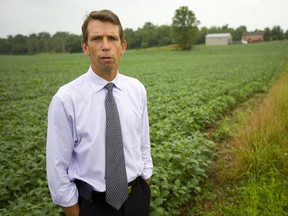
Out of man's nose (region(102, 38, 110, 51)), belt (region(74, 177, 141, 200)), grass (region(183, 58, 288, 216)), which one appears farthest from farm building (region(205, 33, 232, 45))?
belt (region(74, 177, 141, 200))

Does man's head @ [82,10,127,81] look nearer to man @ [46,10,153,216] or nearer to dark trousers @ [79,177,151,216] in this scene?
man @ [46,10,153,216]

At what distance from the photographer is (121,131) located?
7.25 feet

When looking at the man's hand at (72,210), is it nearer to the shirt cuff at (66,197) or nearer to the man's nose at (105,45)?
the shirt cuff at (66,197)

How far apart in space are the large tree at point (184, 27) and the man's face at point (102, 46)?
73.4 meters

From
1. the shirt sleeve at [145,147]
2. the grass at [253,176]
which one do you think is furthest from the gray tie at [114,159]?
the grass at [253,176]

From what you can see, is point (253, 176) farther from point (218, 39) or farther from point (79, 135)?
point (218, 39)

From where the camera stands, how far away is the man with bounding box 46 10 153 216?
200 cm

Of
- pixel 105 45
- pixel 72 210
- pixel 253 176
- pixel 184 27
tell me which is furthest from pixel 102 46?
pixel 184 27

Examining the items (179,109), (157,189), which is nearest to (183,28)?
(179,109)

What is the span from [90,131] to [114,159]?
12.2 inches

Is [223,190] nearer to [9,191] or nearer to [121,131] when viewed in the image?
[121,131]

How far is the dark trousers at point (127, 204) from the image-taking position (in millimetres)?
2129

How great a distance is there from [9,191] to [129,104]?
266 centimetres

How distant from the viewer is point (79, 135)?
2.06 meters
